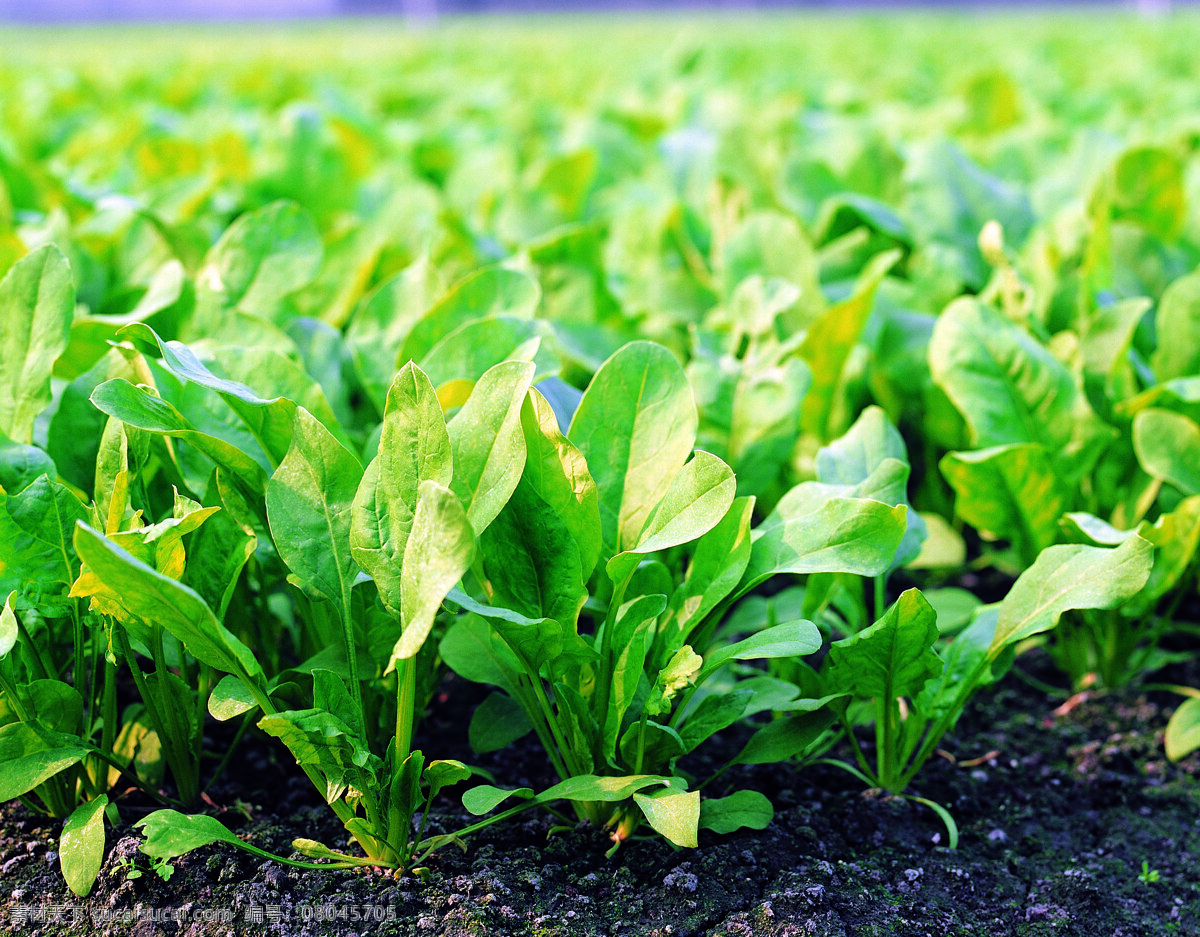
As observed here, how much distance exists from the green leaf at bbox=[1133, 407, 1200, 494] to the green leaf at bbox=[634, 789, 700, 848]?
699 millimetres

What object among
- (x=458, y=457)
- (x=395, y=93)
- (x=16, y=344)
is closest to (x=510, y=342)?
(x=458, y=457)

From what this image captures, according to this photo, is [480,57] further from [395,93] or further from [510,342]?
[510,342]

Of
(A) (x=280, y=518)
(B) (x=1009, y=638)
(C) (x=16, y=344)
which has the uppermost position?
(C) (x=16, y=344)

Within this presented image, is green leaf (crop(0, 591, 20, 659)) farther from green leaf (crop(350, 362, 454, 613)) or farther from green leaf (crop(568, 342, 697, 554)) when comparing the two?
green leaf (crop(568, 342, 697, 554))

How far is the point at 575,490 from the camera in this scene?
93 centimetres

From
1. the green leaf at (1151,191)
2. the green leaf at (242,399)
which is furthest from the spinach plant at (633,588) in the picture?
the green leaf at (1151,191)

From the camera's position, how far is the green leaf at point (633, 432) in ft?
3.32

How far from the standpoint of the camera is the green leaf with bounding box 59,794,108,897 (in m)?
0.90

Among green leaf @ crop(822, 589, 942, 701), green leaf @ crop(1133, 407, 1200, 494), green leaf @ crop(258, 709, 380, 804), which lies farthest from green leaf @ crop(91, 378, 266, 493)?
green leaf @ crop(1133, 407, 1200, 494)

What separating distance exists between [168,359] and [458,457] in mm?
239

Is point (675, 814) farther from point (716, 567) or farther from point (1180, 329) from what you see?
point (1180, 329)

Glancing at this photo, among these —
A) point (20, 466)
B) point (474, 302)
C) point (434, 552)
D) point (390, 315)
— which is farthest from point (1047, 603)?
point (20, 466)

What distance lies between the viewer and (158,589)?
79 centimetres

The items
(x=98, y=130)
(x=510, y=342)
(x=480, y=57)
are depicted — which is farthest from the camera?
(x=480, y=57)
